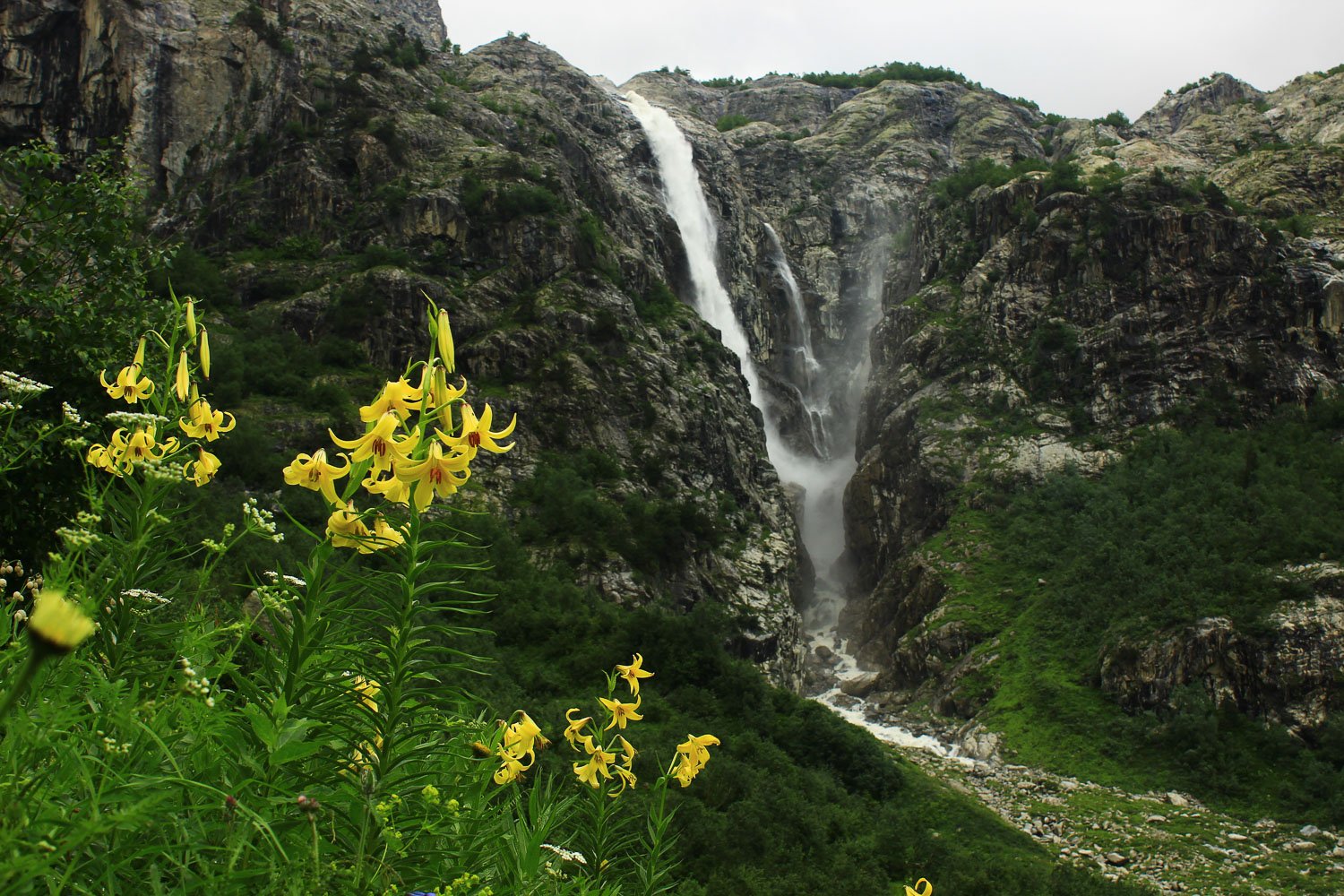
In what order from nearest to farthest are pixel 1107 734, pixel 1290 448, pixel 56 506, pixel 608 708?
pixel 608 708, pixel 56 506, pixel 1107 734, pixel 1290 448

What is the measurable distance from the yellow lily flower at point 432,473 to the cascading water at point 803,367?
121 ft

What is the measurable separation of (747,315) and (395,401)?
183ft

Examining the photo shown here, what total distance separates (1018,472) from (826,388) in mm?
21295

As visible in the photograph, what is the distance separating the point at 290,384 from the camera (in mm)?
28875

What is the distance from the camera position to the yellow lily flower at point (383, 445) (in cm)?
188

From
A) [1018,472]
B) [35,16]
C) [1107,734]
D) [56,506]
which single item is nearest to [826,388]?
[1018,472]

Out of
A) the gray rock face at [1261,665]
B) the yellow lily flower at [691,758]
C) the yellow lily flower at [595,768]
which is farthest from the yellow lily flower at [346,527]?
the gray rock face at [1261,665]

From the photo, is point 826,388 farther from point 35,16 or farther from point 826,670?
point 35,16

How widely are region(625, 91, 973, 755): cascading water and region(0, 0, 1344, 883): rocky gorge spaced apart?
0.60 m

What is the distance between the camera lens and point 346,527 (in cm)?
193

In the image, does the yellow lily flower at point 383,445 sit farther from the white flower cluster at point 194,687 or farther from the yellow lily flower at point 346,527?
the white flower cluster at point 194,687

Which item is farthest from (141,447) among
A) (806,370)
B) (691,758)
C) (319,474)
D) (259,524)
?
(806,370)

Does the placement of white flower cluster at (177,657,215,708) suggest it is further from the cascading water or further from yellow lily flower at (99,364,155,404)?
the cascading water

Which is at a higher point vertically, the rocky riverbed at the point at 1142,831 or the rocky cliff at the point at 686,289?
the rocky cliff at the point at 686,289
